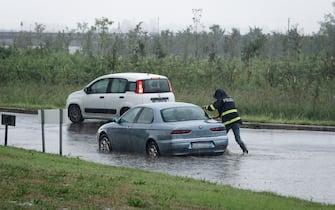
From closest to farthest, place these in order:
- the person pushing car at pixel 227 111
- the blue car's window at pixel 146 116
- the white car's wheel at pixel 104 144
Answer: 1. the blue car's window at pixel 146 116
2. the person pushing car at pixel 227 111
3. the white car's wheel at pixel 104 144

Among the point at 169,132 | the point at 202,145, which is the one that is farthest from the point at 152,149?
the point at 202,145

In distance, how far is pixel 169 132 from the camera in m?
20.1

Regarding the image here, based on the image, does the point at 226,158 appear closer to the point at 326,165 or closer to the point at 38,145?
the point at 326,165

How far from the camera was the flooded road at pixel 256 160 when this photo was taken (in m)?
16.0

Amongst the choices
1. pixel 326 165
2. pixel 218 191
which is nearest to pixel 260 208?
pixel 218 191

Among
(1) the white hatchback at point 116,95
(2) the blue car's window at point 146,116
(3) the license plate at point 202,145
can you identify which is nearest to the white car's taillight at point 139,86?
(1) the white hatchback at point 116,95

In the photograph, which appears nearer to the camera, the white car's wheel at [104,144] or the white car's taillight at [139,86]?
the white car's wheel at [104,144]

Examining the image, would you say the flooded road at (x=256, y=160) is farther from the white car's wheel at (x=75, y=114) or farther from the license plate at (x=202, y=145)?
the white car's wheel at (x=75, y=114)

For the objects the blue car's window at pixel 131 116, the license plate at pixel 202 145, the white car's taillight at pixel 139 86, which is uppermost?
the white car's taillight at pixel 139 86

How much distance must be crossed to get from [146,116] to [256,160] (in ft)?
9.84

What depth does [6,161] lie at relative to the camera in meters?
15.5

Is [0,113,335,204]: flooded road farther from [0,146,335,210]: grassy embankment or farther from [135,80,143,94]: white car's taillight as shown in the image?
[135,80,143,94]: white car's taillight

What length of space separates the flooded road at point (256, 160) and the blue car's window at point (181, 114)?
100cm

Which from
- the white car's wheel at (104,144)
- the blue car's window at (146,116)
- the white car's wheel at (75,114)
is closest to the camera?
the blue car's window at (146,116)
